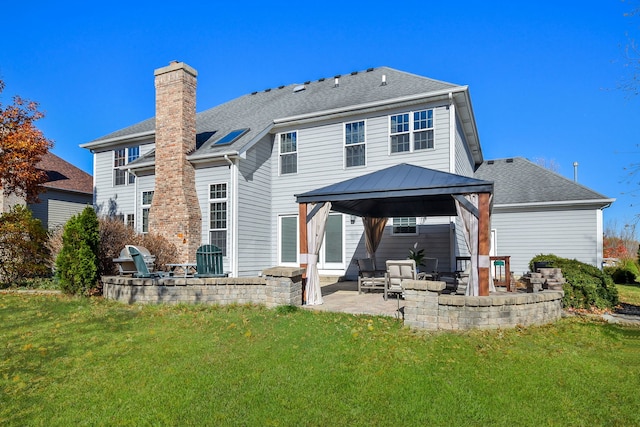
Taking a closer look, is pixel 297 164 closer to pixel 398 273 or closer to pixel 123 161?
pixel 398 273

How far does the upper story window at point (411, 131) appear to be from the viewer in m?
12.1

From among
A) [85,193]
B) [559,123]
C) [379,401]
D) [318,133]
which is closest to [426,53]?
[318,133]

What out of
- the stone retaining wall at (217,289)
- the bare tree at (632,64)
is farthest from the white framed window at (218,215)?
the bare tree at (632,64)

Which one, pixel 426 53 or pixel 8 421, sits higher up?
pixel 426 53

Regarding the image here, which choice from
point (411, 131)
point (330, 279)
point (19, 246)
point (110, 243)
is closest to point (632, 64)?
point (411, 131)

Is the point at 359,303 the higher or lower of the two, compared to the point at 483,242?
lower

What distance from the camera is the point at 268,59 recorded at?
16.1 metres

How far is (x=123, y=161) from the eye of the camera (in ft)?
56.9

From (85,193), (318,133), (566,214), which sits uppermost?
(318,133)

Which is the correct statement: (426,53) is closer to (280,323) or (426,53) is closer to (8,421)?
(280,323)

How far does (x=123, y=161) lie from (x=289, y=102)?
8.40m

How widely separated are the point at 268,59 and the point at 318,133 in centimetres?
485

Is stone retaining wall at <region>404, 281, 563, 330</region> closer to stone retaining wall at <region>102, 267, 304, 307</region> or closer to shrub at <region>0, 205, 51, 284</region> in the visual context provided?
stone retaining wall at <region>102, 267, 304, 307</region>

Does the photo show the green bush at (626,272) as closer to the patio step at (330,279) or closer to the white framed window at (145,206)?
the patio step at (330,279)
